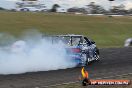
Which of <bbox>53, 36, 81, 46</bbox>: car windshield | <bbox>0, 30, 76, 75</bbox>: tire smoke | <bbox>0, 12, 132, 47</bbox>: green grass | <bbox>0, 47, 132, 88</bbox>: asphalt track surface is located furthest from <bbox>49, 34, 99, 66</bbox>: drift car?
<bbox>0, 12, 132, 47</bbox>: green grass

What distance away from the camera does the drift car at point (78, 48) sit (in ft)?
53.7

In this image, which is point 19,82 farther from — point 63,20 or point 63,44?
point 63,20

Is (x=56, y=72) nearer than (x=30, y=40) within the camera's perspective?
Yes

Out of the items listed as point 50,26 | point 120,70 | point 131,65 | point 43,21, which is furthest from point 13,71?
point 43,21

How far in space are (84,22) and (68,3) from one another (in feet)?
98.6

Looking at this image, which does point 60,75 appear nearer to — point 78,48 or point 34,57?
point 34,57

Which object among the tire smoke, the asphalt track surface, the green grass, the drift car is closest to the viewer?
the asphalt track surface

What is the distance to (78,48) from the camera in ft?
54.4

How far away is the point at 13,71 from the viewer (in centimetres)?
1407

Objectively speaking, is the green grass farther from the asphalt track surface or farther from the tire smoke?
the tire smoke

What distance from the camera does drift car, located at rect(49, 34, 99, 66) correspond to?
53.7 ft

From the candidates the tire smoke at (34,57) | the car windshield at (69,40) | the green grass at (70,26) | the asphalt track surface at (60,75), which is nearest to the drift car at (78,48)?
the car windshield at (69,40)

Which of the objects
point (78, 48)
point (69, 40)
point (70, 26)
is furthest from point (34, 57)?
point (70, 26)


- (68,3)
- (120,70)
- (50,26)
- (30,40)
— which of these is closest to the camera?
(120,70)
